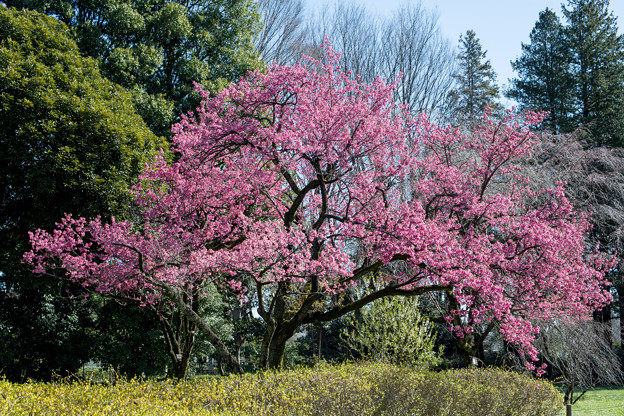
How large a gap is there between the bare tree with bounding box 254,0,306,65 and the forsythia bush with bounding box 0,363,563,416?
12.6 meters

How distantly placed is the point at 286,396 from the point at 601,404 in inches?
438

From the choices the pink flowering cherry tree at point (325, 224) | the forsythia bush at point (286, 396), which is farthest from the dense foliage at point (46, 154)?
the forsythia bush at point (286, 396)

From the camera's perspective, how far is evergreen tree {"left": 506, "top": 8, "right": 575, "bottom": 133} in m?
21.1

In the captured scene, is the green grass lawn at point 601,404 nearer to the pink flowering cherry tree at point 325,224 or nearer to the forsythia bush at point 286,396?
the pink flowering cherry tree at point 325,224

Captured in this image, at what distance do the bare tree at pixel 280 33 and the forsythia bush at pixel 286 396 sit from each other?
1257 cm

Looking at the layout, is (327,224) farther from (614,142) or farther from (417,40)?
(614,142)

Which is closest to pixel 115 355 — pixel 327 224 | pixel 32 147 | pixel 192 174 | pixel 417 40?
pixel 32 147

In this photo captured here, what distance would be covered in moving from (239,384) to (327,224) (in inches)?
131

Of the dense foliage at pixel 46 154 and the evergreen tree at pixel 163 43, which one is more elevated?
the evergreen tree at pixel 163 43

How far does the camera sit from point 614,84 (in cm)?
2012

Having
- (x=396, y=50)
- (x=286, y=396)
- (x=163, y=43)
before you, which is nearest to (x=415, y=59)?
(x=396, y=50)

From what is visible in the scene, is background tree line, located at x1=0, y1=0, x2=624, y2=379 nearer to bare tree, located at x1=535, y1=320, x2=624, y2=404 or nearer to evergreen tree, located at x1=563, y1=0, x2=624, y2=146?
evergreen tree, located at x1=563, y1=0, x2=624, y2=146

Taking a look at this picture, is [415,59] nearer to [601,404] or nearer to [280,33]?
[280,33]

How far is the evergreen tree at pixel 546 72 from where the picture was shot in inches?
832
